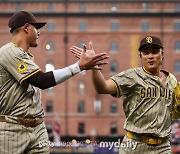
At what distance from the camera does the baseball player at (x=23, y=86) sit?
4.94 meters

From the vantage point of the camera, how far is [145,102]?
585 centimetres

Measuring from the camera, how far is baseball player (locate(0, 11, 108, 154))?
4.94m

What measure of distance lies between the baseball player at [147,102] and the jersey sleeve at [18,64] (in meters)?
1.03

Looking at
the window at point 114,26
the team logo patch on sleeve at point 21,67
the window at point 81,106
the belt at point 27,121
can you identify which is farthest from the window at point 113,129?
the team logo patch on sleeve at point 21,67

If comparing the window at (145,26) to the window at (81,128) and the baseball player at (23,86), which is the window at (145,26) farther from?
the baseball player at (23,86)

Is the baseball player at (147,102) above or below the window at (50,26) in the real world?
below

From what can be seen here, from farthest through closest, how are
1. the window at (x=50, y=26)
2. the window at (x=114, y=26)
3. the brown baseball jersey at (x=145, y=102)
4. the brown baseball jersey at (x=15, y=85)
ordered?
the window at (x=50, y=26) → the window at (x=114, y=26) → the brown baseball jersey at (x=145, y=102) → the brown baseball jersey at (x=15, y=85)

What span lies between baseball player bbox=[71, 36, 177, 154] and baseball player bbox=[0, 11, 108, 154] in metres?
0.87

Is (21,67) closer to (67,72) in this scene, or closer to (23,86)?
(23,86)

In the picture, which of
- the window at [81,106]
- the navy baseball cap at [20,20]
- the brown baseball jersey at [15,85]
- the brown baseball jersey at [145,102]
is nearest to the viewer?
the brown baseball jersey at [15,85]

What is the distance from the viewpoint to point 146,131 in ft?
19.0

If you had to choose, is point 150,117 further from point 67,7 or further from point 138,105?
point 67,7

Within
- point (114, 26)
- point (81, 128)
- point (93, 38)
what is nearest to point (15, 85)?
point (81, 128)

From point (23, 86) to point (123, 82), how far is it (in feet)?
4.30
